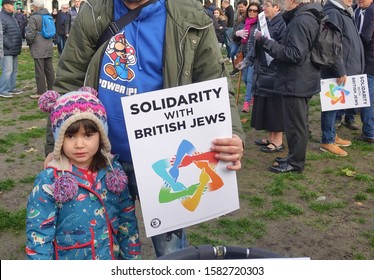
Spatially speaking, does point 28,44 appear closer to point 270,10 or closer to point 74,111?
point 270,10

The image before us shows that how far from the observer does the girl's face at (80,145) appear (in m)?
2.03

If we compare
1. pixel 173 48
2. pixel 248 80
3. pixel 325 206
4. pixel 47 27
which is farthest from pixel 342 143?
pixel 47 27

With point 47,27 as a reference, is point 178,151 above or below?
below

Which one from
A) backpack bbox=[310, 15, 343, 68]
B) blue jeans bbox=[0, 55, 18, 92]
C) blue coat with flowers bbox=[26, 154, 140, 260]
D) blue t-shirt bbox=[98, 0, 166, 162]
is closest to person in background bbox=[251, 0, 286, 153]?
backpack bbox=[310, 15, 343, 68]

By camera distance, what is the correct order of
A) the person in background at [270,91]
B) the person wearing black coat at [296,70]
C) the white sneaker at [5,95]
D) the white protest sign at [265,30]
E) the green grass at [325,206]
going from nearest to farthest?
the green grass at [325,206] → the person wearing black coat at [296,70] → the white protest sign at [265,30] → the person in background at [270,91] → the white sneaker at [5,95]

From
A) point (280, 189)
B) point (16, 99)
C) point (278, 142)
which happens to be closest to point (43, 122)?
point (16, 99)

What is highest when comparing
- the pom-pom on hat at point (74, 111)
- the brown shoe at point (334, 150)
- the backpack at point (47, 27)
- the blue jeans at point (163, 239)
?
the backpack at point (47, 27)

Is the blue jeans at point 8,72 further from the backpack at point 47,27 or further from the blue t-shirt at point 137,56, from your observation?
the blue t-shirt at point 137,56

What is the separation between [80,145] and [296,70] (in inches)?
125

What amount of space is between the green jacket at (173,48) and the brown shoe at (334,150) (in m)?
3.89

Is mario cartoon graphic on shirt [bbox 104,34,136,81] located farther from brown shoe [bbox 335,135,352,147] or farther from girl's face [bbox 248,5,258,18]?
girl's face [bbox 248,5,258,18]

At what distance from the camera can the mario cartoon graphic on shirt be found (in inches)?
79.7

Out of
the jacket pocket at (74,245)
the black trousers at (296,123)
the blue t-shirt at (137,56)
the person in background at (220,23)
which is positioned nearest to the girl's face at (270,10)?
the black trousers at (296,123)

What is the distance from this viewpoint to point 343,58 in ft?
18.5
